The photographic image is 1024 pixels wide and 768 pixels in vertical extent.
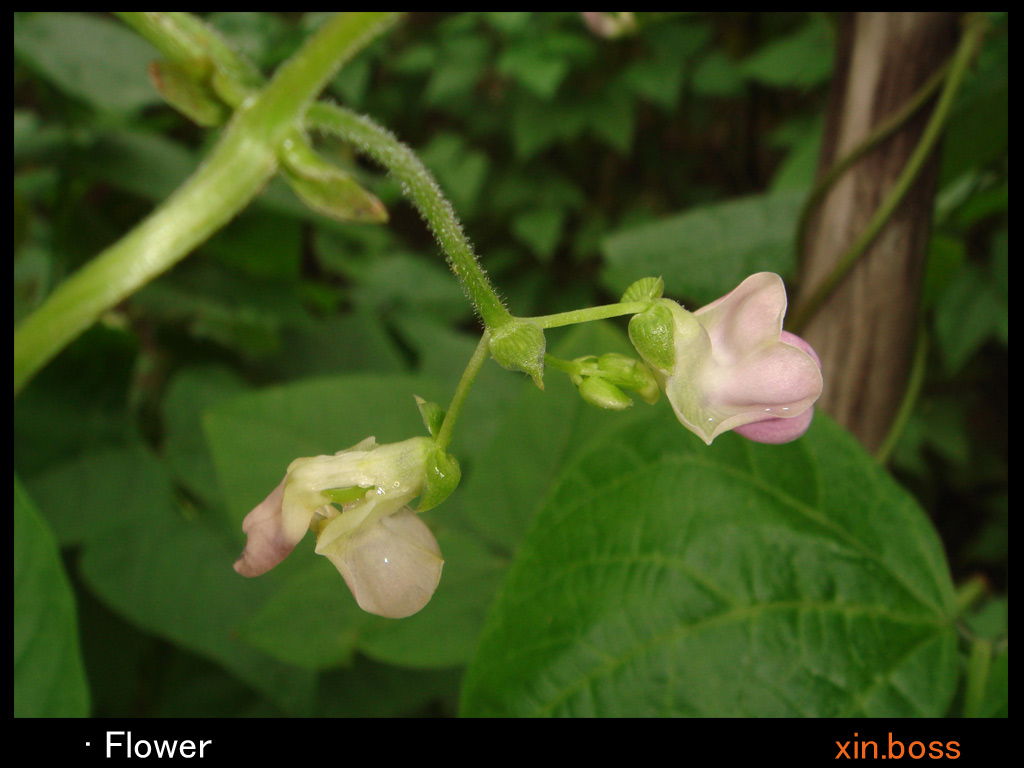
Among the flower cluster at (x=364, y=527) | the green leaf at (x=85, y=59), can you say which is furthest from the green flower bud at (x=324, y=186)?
the green leaf at (x=85, y=59)

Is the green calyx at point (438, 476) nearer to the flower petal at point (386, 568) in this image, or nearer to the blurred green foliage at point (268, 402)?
the flower petal at point (386, 568)

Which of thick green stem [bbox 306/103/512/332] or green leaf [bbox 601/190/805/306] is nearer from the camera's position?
thick green stem [bbox 306/103/512/332]

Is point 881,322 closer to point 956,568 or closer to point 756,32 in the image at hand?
point 956,568

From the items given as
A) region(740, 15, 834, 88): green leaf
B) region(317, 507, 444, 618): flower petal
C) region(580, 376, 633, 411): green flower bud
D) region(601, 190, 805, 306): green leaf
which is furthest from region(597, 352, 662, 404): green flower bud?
region(740, 15, 834, 88): green leaf

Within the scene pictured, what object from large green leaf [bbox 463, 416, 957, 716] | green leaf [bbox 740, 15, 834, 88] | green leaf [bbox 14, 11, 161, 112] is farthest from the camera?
green leaf [bbox 740, 15, 834, 88]

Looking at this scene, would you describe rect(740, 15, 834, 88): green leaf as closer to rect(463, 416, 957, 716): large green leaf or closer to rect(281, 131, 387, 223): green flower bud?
rect(463, 416, 957, 716): large green leaf

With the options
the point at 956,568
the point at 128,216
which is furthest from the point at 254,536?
the point at 956,568

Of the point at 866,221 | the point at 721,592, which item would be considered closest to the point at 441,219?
the point at 721,592
